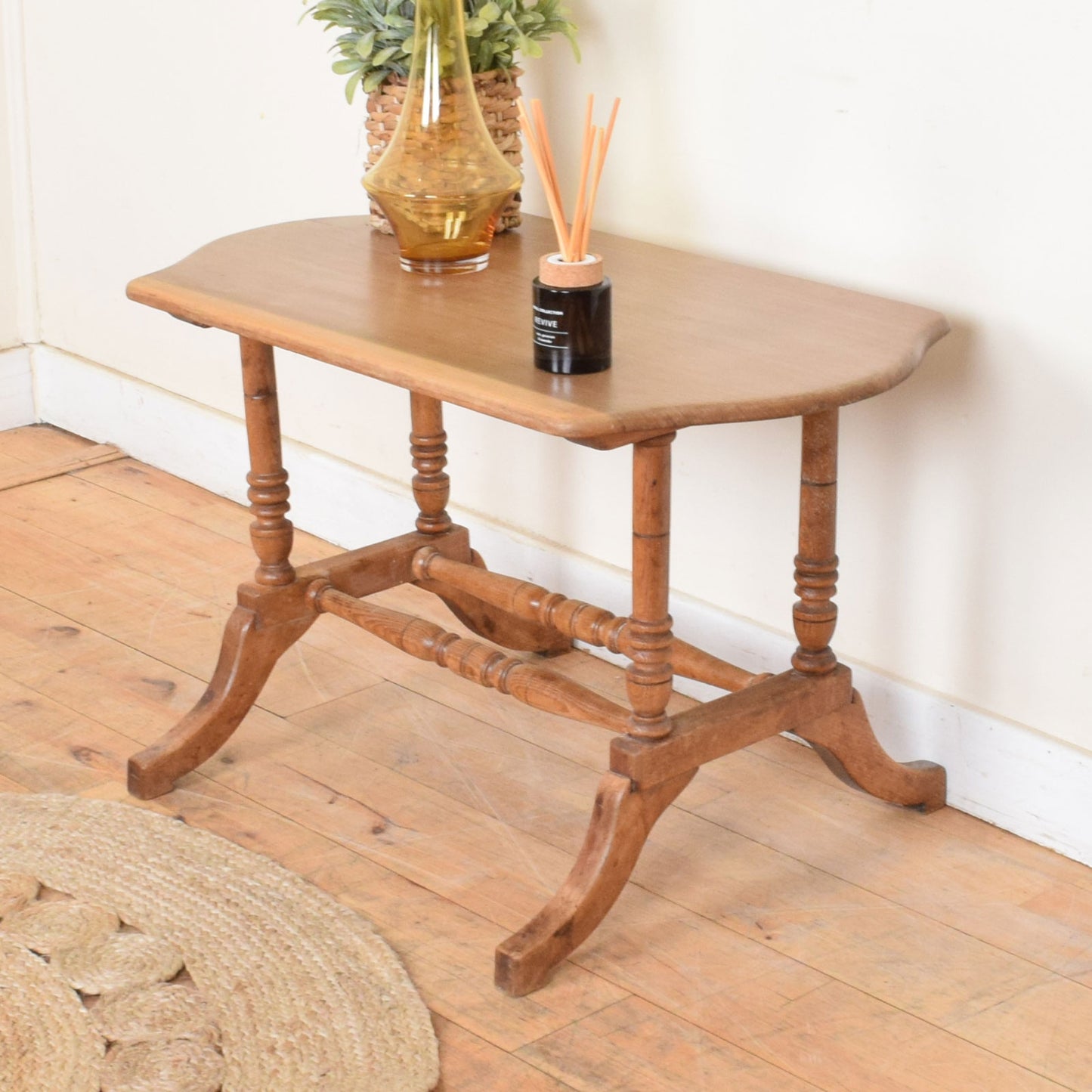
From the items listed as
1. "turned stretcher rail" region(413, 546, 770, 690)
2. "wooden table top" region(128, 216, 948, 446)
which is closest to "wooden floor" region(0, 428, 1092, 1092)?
"turned stretcher rail" region(413, 546, 770, 690)

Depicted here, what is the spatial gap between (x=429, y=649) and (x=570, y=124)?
74 cm

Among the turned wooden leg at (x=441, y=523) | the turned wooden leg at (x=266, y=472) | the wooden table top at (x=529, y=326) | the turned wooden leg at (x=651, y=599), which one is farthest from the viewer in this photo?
the turned wooden leg at (x=441, y=523)

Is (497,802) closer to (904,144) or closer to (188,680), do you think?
(188,680)

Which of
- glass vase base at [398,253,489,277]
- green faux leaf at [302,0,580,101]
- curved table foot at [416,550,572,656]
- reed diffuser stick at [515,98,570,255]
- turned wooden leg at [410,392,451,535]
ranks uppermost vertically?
green faux leaf at [302,0,580,101]

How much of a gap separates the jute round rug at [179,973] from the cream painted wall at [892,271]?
75 cm

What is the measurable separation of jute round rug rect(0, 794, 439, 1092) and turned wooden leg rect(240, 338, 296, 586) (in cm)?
34

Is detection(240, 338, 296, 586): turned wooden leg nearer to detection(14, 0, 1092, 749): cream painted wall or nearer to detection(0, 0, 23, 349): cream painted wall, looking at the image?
detection(14, 0, 1092, 749): cream painted wall

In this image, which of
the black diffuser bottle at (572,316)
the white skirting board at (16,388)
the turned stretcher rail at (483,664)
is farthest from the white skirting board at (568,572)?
the black diffuser bottle at (572,316)

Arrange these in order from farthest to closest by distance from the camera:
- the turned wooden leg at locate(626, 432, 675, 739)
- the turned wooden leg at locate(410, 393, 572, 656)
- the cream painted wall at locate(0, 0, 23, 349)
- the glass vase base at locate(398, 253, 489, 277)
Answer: the cream painted wall at locate(0, 0, 23, 349)
the turned wooden leg at locate(410, 393, 572, 656)
the glass vase base at locate(398, 253, 489, 277)
the turned wooden leg at locate(626, 432, 675, 739)

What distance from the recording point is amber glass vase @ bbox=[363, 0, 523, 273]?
6.12ft

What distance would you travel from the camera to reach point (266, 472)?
2104mm

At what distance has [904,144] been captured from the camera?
190 cm

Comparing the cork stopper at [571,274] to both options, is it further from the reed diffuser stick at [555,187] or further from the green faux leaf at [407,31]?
the green faux leaf at [407,31]

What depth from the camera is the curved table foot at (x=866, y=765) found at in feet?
6.43
